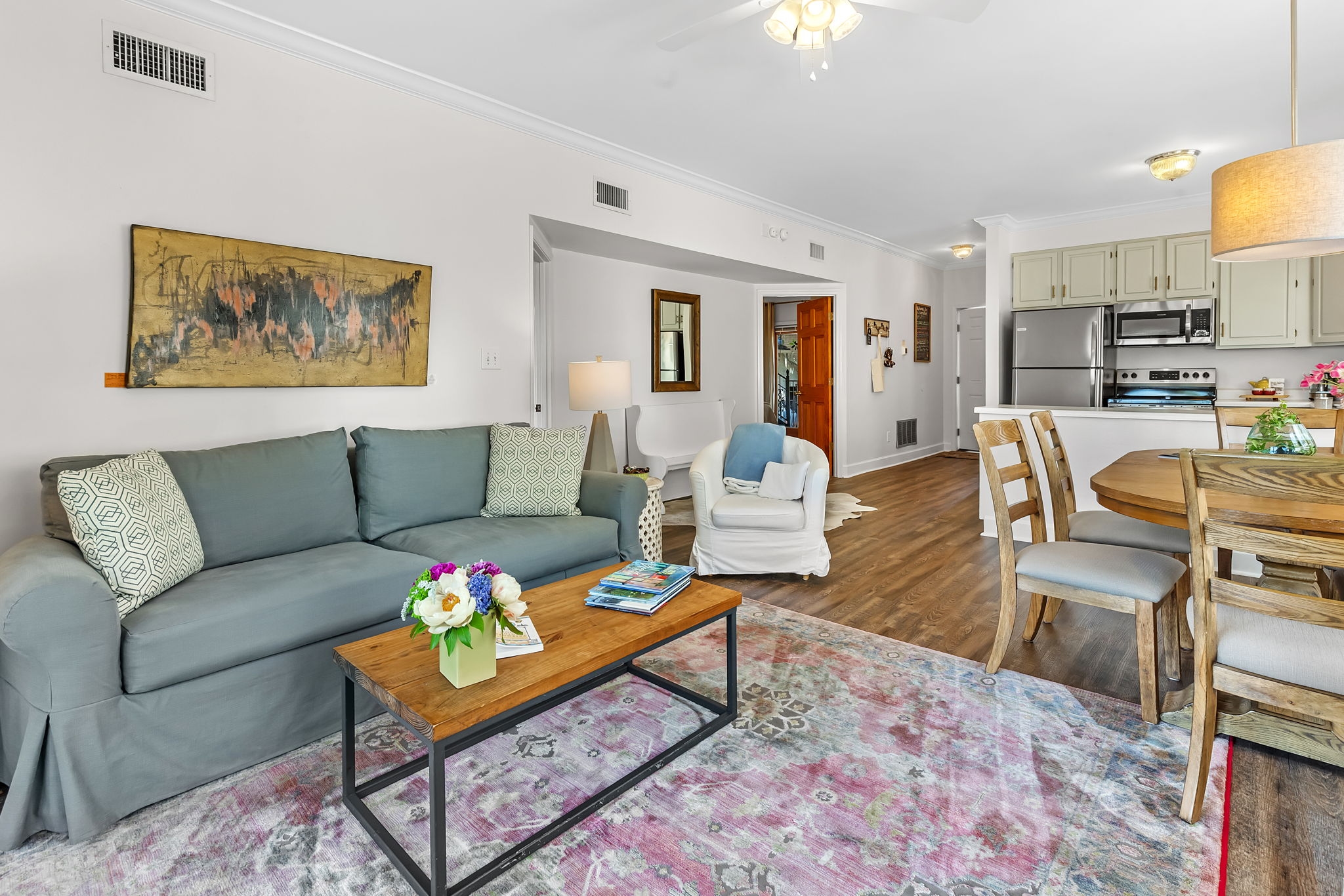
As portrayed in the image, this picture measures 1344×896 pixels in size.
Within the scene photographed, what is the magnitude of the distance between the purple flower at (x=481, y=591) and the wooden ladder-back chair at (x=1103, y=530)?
2321 millimetres

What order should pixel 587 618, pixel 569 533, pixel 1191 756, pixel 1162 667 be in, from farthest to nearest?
pixel 569 533 → pixel 1162 667 → pixel 587 618 → pixel 1191 756

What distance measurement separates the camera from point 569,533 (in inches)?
114

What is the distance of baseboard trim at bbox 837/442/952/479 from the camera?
7504 mm

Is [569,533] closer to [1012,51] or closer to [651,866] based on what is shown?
[651,866]

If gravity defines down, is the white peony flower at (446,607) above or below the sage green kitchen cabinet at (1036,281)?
below

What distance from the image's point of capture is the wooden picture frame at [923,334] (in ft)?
28.0

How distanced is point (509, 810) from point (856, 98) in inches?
139

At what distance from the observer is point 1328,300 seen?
16.2 ft

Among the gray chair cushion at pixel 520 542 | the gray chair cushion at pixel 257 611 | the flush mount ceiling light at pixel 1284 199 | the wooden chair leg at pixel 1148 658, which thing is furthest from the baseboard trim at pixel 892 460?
the gray chair cushion at pixel 257 611

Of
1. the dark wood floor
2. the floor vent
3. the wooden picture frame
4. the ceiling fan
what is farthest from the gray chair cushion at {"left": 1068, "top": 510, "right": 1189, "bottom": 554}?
the wooden picture frame

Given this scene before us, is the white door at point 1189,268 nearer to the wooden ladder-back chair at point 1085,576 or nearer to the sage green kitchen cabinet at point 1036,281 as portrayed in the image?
the sage green kitchen cabinet at point 1036,281

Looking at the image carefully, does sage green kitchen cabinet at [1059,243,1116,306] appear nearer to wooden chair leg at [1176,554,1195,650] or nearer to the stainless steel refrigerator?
the stainless steel refrigerator

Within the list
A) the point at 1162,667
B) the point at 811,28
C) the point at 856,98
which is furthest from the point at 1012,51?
the point at 1162,667

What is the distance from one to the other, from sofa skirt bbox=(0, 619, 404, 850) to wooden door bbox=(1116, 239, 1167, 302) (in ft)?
20.4
